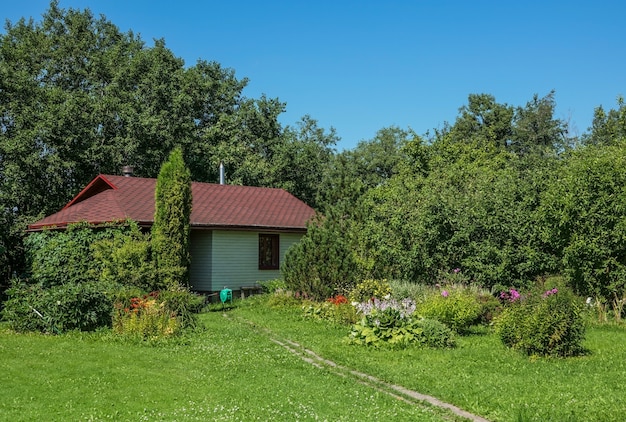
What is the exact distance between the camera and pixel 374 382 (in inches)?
340

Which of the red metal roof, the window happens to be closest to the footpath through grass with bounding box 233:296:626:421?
the red metal roof

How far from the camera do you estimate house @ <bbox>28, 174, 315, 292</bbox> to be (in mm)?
20938

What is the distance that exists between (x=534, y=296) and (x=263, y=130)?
85.9ft

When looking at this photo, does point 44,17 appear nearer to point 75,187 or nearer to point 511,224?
point 75,187

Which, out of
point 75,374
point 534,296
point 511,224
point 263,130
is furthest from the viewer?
point 263,130

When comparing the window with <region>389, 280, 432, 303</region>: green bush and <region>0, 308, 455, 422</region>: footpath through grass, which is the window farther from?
<region>0, 308, 455, 422</region>: footpath through grass

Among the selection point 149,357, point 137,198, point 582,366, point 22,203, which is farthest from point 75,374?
point 22,203

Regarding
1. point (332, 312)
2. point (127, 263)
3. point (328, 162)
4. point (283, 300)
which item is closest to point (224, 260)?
point (283, 300)

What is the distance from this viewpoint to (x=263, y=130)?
3581 centimetres

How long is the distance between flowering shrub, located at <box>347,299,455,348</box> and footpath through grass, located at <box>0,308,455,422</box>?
64.6 inches

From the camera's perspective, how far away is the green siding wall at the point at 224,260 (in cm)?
2152

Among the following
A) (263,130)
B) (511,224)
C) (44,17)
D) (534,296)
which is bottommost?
(534,296)

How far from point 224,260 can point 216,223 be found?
4.89ft

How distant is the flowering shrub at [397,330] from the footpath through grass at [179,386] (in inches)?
64.6
